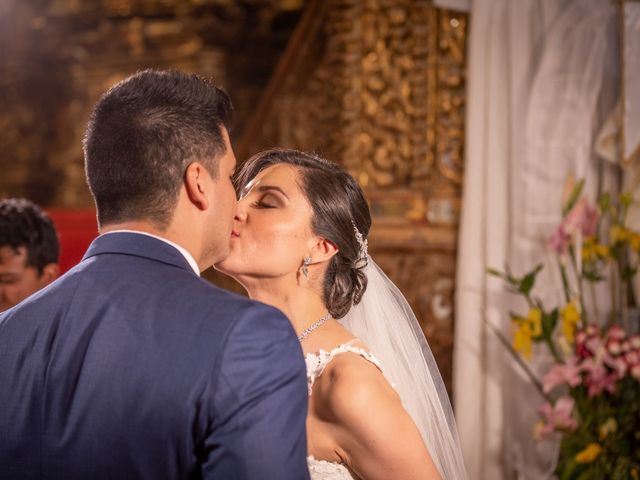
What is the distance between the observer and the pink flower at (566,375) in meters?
3.32

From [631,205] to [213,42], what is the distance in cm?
350

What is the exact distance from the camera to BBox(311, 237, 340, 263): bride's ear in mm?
2312

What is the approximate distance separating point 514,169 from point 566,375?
1.05 meters

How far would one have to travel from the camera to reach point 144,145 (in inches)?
56.9

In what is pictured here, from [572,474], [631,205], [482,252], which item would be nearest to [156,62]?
[482,252]

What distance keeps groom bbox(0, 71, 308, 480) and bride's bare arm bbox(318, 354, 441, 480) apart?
56cm

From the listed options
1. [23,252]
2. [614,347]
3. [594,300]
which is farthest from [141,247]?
[594,300]

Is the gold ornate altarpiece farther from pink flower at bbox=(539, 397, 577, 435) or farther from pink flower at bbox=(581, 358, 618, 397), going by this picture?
pink flower at bbox=(581, 358, 618, 397)

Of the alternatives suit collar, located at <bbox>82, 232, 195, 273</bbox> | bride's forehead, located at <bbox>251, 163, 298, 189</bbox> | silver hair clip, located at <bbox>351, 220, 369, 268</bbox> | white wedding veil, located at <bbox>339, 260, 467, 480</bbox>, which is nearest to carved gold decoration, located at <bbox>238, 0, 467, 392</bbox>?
white wedding veil, located at <bbox>339, 260, 467, 480</bbox>

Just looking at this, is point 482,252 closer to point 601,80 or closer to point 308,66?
point 601,80

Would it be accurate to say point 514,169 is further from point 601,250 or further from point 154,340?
point 154,340

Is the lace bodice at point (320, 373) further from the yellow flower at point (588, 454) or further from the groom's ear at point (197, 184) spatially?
the yellow flower at point (588, 454)

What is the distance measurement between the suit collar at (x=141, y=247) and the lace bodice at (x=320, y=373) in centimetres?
72

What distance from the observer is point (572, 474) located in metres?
3.36
